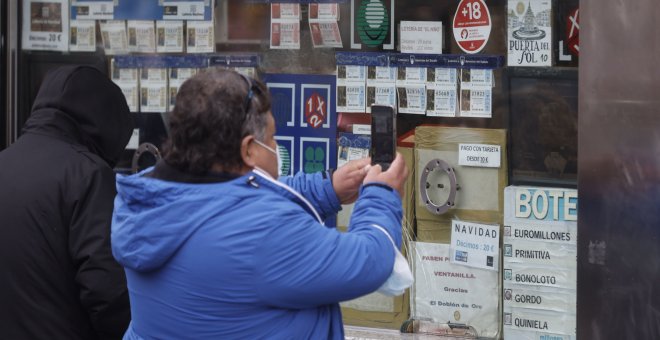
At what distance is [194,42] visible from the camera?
483 centimetres

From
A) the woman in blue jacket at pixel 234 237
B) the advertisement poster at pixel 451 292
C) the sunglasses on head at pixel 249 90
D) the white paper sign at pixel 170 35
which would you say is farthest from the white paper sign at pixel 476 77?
the sunglasses on head at pixel 249 90

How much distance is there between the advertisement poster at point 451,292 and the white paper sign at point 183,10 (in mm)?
1520

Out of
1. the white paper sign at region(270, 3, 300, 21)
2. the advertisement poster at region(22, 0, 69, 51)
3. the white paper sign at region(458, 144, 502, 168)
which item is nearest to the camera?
the white paper sign at region(458, 144, 502, 168)

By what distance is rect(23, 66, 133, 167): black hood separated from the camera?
3.43m

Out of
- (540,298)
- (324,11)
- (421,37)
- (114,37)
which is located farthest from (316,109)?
(540,298)

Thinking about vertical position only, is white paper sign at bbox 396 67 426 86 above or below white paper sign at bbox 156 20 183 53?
below

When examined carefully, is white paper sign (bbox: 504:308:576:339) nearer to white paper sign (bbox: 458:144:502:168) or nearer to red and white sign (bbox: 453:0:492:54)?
white paper sign (bbox: 458:144:502:168)

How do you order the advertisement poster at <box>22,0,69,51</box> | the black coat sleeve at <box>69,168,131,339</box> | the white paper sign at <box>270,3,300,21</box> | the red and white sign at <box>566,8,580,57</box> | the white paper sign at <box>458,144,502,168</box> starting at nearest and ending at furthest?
1. the black coat sleeve at <box>69,168,131,339</box>
2. the red and white sign at <box>566,8,580,57</box>
3. the white paper sign at <box>458,144,502,168</box>
4. the white paper sign at <box>270,3,300,21</box>
5. the advertisement poster at <box>22,0,69,51</box>

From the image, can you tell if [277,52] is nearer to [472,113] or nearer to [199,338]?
[472,113]

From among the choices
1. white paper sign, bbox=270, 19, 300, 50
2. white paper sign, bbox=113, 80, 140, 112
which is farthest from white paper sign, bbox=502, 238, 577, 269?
white paper sign, bbox=113, 80, 140, 112

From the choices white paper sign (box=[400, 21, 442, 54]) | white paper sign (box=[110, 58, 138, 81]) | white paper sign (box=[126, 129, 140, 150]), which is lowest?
white paper sign (box=[126, 129, 140, 150])

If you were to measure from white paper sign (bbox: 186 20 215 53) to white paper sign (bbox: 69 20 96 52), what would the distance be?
511 millimetres

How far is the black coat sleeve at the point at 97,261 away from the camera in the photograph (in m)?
3.22

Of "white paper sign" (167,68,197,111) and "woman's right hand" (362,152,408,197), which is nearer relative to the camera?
"woman's right hand" (362,152,408,197)
